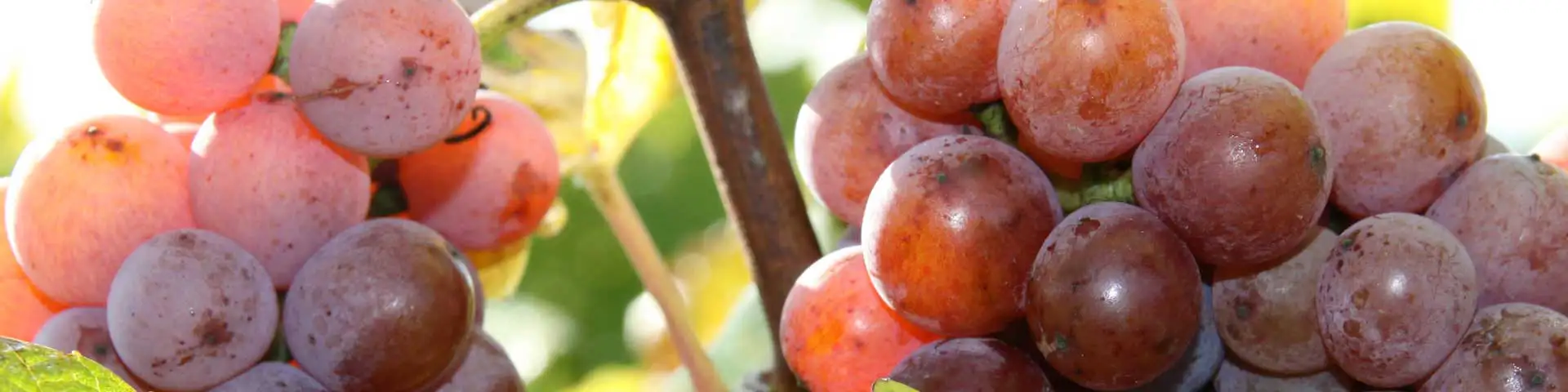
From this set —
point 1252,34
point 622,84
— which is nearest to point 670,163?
point 622,84

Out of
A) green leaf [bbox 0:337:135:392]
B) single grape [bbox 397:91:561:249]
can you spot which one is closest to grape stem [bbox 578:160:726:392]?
single grape [bbox 397:91:561:249]

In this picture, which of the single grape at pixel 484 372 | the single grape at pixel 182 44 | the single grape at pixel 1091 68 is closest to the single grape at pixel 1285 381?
the single grape at pixel 1091 68

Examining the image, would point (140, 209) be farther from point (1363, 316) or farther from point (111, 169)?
point (1363, 316)

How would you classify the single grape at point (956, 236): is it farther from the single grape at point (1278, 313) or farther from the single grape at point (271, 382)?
the single grape at point (271, 382)

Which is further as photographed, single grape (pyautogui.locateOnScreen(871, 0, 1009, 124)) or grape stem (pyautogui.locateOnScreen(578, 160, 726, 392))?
grape stem (pyautogui.locateOnScreen(578, 160, 726, 392))

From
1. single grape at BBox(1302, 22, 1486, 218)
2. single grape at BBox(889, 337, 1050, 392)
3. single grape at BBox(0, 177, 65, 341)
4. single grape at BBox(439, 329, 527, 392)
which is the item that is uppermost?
single grape at BBox(1302, 22, 1486, 218)

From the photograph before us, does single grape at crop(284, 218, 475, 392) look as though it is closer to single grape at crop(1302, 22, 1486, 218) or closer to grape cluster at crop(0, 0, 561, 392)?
grape cluster at crop(0, 0, 561, 392)
